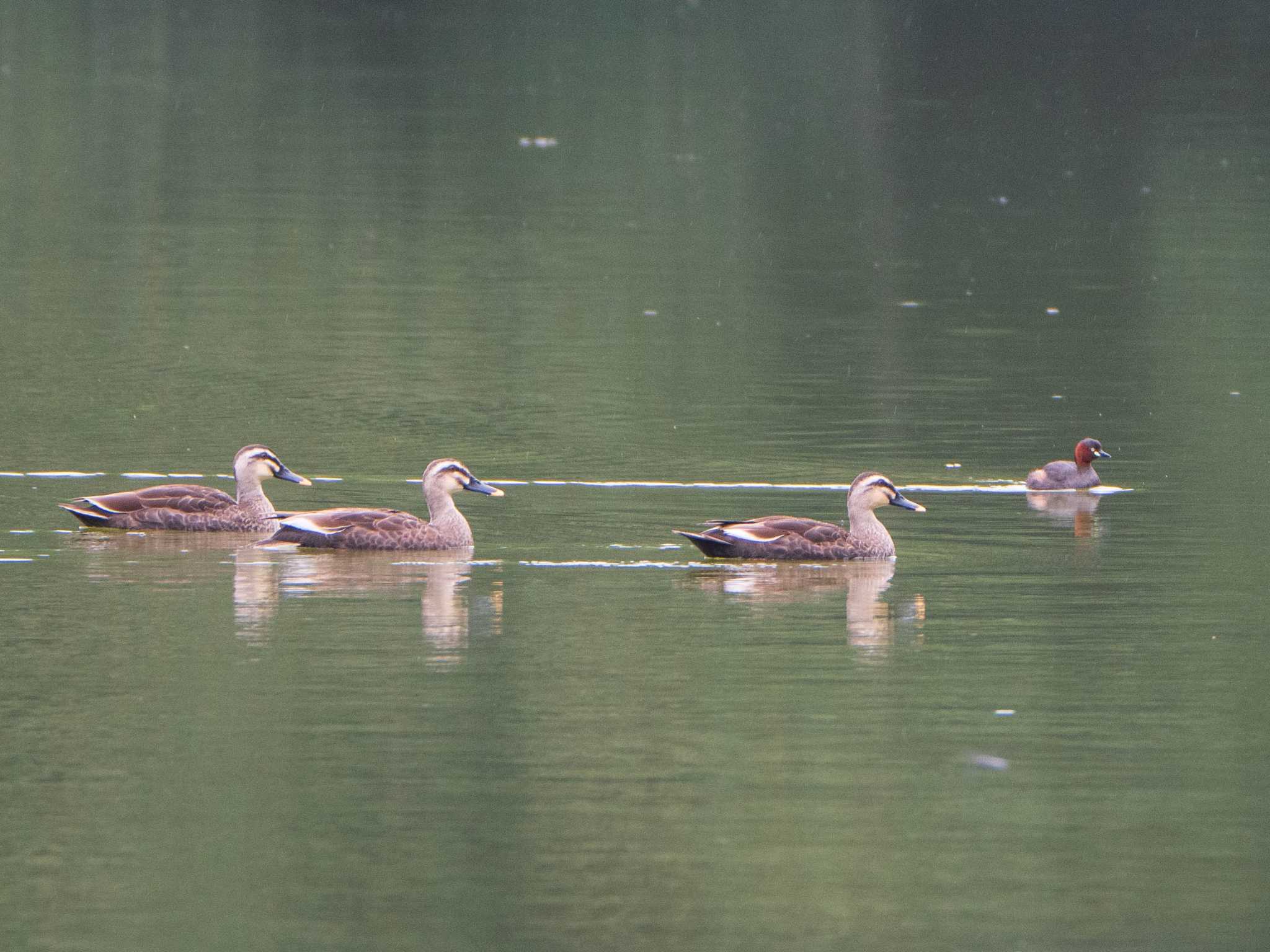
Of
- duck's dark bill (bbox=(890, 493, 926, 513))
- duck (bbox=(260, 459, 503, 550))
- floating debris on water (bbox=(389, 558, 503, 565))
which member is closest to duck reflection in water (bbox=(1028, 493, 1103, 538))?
duck's dark bill (bbox=(890, 493, 926, 513))

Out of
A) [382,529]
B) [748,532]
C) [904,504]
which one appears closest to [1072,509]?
[904,504]

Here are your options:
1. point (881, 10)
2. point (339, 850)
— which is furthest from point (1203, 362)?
point (881, 10)

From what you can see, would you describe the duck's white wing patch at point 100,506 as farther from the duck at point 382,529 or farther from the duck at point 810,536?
the duck at point 810,536

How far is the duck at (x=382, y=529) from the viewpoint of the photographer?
17406 mm

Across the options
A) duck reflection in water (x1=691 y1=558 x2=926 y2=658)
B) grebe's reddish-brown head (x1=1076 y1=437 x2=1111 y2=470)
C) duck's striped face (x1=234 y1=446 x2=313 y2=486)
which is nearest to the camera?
duck reflection in water (x1=691 y1=558 x2=926 y2=658)

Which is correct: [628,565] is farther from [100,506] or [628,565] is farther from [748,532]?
[100,506]

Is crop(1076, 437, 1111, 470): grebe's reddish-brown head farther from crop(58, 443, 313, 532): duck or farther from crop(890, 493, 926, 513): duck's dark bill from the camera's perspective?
crop(58, 443, 313, 532): duck

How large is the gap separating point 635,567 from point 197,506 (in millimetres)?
3444

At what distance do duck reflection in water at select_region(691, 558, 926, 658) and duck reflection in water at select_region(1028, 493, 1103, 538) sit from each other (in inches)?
80.1

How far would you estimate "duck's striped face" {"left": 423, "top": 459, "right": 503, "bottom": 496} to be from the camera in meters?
18.0

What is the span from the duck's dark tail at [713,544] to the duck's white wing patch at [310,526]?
7.29 feet

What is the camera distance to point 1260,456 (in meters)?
22.0

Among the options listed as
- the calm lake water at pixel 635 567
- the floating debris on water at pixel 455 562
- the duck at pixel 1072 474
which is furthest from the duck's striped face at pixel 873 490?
the duck at pixel 1072 474

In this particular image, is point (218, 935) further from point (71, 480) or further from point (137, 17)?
point (137, 17)
